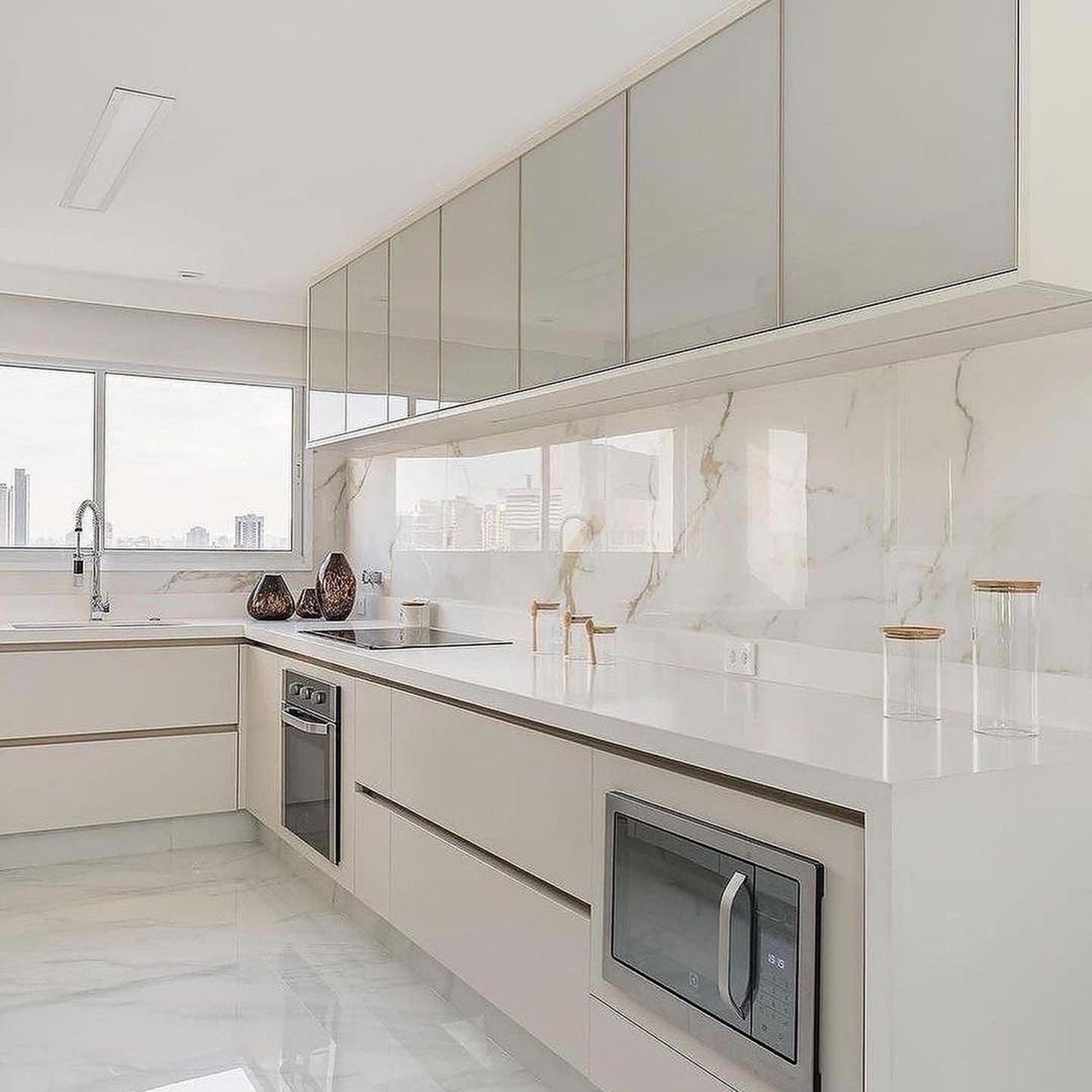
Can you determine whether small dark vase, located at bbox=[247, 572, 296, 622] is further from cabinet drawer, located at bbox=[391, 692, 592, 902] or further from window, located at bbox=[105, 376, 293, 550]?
cabinet drawer, located at bbox=[391, 692, 592, 902]

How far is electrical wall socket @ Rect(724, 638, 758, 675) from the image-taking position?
105 inches

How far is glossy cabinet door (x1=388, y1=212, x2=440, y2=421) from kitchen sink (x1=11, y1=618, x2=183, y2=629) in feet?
4.30

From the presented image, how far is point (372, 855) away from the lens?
3170 mm

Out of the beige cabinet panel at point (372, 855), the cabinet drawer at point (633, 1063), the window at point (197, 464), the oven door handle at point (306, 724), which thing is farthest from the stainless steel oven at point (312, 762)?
the cabinet drawer at point (633, 1063)

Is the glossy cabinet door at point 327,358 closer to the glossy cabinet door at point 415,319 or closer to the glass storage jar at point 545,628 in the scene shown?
the glossy cabinet door at point 415,319

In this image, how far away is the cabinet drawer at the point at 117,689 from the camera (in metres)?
4.03

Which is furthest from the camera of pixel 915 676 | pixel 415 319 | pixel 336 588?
pixel 336 588

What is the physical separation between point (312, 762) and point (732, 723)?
202 centimetres

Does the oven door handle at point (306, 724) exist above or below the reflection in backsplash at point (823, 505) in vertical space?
below

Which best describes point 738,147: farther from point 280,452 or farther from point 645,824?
point 280,452

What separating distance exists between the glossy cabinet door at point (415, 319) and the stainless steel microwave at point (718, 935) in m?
1.90

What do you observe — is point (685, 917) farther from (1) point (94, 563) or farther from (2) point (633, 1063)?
(1) point (94, 563)

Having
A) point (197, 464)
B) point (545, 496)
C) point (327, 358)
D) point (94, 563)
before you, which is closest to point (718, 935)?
point (545, 496)

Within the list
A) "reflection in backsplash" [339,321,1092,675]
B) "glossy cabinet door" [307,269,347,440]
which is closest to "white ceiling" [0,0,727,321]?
"glossy cabinet door" [307,269,347,440]
